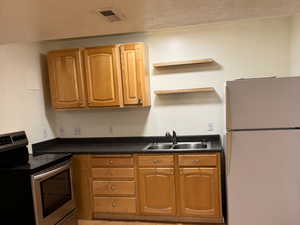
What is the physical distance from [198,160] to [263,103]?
3.13ft

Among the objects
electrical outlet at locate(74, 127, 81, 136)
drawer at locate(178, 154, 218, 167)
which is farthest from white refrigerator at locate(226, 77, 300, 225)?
electrical outlet at locate(74, 127, 81, 136)

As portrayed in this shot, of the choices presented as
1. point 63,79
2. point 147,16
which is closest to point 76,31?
point 147,16

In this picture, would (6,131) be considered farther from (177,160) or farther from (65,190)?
(177,160)

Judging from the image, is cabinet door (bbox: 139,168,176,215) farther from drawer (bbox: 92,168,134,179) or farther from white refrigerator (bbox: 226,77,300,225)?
white refrigerator (bbox: 226,77,300,225)

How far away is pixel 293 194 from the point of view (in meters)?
2.25

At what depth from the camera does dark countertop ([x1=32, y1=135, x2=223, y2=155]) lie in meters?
2.90

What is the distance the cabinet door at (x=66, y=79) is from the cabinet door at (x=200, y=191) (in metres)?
1.67

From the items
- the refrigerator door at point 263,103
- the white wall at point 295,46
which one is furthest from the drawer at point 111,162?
the white wall at point 295,46

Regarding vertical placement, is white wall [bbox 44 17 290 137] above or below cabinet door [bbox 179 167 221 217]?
above

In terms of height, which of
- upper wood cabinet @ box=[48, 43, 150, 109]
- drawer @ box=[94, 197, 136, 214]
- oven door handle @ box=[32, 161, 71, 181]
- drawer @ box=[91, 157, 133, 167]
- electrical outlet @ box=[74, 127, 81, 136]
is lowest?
drawer @ box=[94, 197, 136, 214]

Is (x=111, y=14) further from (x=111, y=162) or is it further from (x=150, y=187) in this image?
(x=150, y=187)

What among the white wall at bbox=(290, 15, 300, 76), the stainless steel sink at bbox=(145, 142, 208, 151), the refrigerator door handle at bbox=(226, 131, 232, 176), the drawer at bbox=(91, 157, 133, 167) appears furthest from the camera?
the stainless steel sink at bbox=(145, 142, 208, 151)

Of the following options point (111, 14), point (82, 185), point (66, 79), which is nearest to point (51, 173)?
point (82, 185)

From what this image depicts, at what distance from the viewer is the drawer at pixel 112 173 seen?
2.89m
